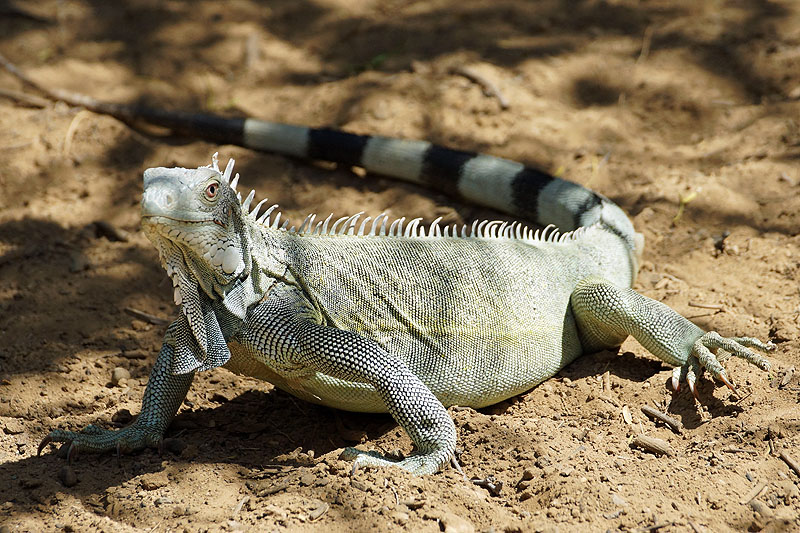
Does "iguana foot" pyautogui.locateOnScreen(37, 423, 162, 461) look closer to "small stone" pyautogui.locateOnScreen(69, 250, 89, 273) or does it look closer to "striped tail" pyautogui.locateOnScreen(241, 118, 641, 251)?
"small stone" pyautogui.locateOnScreen(69, 250, 89, 273)

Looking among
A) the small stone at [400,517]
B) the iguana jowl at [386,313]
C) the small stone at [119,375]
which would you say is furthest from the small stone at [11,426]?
the small stone at [400,517]

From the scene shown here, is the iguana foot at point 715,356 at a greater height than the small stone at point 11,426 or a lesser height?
greater

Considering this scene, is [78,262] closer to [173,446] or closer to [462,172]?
[173,446]

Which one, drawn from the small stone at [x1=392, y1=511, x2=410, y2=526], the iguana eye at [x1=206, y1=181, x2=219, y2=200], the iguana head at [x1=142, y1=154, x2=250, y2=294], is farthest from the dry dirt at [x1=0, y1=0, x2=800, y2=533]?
the iguana eye at [x1=206, y1=181, x2=219, y2=200]

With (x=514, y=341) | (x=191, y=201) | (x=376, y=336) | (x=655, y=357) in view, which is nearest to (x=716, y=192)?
(x=655, y=357)

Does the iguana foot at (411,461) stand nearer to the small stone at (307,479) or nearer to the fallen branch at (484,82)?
the small stone at (307,479)

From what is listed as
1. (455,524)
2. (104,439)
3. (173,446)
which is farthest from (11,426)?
(455,524)

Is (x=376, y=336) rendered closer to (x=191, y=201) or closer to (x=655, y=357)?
(x=191, y=201)

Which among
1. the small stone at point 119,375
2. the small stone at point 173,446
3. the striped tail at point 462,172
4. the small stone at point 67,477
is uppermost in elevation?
the striped tail at point 462,172
